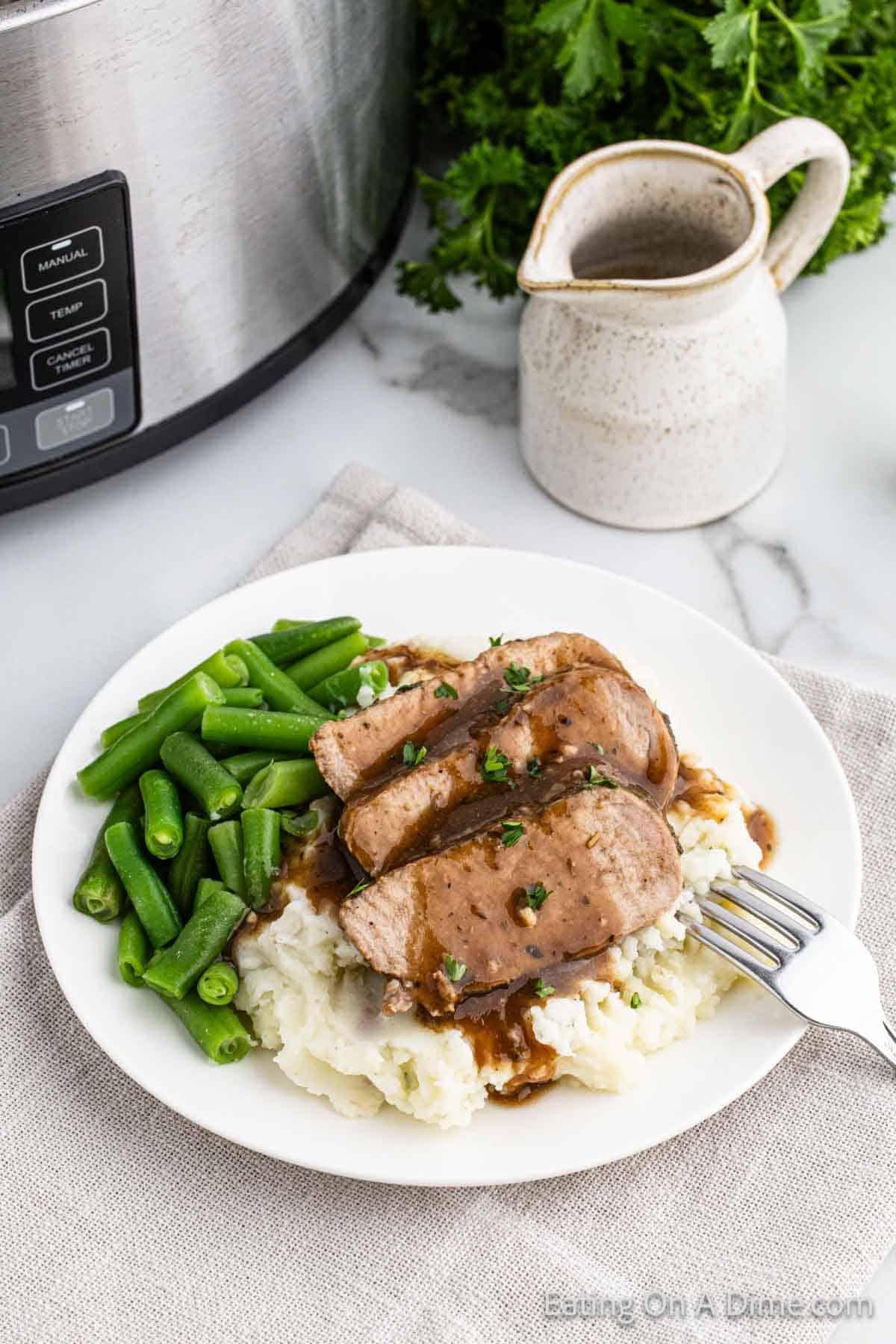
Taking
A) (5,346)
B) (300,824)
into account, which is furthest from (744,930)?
(5,346)

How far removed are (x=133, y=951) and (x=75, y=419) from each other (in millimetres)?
1144

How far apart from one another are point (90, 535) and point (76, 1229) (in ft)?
5.14

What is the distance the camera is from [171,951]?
2.32 metres

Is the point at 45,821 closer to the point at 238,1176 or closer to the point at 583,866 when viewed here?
the point at 238,1176

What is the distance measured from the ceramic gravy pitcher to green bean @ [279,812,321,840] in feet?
3.43

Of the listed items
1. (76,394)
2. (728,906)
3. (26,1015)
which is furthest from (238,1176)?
(76,394)

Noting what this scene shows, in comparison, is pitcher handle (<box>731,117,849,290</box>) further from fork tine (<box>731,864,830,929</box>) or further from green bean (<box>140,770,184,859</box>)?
green bean (<box>140,770,184,859</box>)

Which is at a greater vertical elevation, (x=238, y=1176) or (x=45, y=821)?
(x=45, y=821)

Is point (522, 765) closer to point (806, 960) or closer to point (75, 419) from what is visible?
point (806, 960)

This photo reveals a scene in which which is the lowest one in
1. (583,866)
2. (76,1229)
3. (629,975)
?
(76,1229)

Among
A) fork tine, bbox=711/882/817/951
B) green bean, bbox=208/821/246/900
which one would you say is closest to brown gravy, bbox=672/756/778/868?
fork tine, bbox=711/882/817/951

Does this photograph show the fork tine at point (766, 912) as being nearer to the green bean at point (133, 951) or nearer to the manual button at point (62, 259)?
the green bean at point (133, 951)

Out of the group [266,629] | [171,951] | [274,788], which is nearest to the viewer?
[171,951]

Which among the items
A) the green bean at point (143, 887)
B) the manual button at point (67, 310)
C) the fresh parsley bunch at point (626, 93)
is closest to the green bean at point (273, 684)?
the green bean at point (143, 887)
